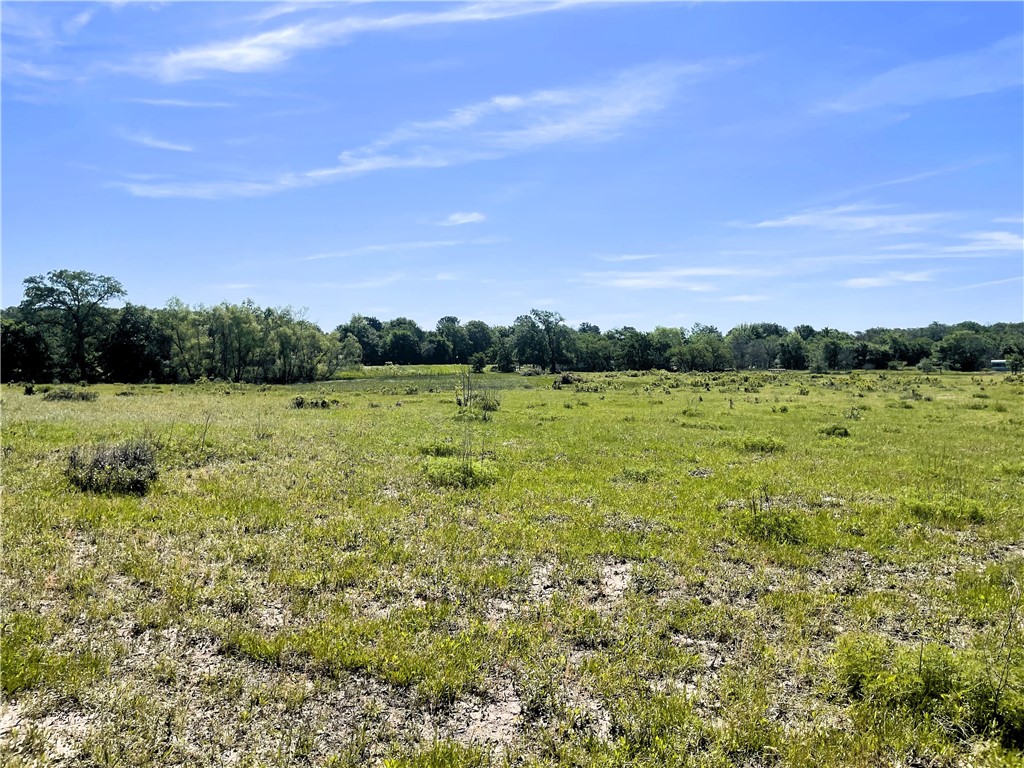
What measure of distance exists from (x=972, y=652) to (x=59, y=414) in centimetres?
3712

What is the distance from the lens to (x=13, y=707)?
19.6 ft

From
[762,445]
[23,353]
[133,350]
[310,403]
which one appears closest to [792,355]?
[310,403]

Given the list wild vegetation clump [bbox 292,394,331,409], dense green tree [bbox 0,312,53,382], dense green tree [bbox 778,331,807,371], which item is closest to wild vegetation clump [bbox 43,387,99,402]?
wild vegetation clump [bbox 292,394,331,409]

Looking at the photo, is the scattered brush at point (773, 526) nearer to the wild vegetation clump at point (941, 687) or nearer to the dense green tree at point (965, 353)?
the wild vegetation clump at point (941, 687)

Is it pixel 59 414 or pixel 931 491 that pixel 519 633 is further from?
pixel 59 414

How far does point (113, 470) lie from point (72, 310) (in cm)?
8964

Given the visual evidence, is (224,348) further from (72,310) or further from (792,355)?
(792,355)

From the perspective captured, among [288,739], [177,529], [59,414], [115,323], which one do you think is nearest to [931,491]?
[288,739]

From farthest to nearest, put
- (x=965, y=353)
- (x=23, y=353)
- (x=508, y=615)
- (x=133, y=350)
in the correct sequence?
1. (x=965, y=353)
2. (x=133, y=350)
3. (x=23, y=353)
4. (x=508, y=615)

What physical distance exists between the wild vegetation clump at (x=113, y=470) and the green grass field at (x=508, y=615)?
51 cm

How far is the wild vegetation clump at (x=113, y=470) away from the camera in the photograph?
1415 centimetres

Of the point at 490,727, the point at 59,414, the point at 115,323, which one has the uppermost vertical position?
the point at 115,323

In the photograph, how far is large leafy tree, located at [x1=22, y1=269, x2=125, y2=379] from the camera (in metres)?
80.7

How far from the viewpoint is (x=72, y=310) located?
271 feet
